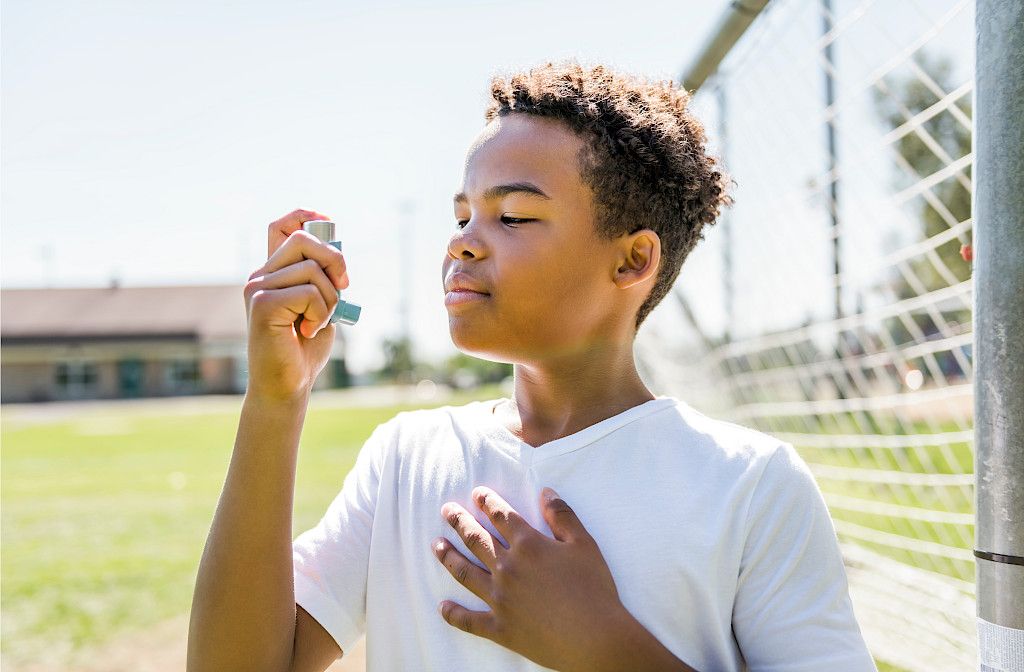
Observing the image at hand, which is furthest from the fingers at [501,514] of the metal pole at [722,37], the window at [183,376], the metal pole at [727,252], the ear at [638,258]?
the window at [183,376]

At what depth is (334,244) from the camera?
1100 millimetres

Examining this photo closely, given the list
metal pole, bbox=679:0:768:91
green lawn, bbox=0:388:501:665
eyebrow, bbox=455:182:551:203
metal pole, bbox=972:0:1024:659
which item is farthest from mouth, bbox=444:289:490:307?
green lawn, bbox=0:388:501:665

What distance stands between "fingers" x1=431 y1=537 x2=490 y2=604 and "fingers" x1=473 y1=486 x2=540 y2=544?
6 centimetres

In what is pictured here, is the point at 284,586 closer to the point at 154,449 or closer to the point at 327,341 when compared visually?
the point at 327,341

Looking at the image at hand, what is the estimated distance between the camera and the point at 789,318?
309 centimetres

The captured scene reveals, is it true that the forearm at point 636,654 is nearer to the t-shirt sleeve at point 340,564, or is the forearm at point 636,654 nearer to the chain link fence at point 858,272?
the t-shirt sleeve at point 340,564

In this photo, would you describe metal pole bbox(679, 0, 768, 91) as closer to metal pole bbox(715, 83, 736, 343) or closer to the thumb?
metal pole bbox(715, 83, 736, 343)

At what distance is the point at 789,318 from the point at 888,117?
1.07m

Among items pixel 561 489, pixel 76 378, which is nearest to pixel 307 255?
pixel 561 489

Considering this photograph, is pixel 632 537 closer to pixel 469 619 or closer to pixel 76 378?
pixel 469 619

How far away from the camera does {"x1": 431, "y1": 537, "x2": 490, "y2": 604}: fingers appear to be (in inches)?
40.9

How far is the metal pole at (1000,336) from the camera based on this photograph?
88 cm

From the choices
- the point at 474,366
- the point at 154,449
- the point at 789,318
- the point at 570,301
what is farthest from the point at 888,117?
the point at 474,366

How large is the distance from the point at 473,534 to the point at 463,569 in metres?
0.04
